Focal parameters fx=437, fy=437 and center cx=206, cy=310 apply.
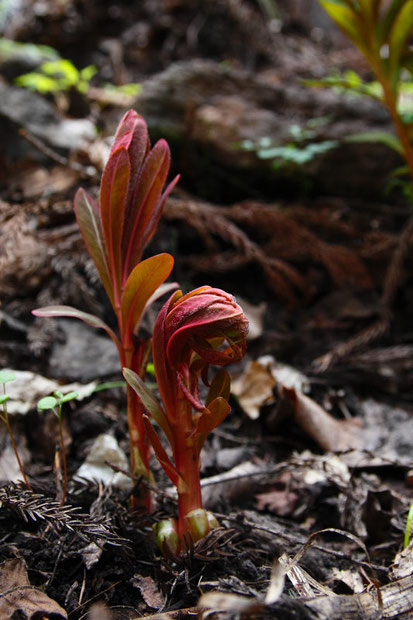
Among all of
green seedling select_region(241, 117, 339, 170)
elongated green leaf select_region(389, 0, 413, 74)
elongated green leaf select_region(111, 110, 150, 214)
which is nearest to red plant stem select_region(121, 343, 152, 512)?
elongated green leaf select_region(111, 110, 150, 214)

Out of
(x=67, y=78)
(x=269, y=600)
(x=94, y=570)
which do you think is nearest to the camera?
(x=269, y=600)

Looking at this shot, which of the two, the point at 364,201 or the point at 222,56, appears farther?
the point at 222,56

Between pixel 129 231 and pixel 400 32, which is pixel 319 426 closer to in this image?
pixel 129 231

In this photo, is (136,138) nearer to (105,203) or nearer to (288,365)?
(105,203)

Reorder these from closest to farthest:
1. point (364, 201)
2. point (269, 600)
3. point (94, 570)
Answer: point (269, 600), point (94, 570), point (364, 201)

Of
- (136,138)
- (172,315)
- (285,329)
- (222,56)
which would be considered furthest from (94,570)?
(222,56)

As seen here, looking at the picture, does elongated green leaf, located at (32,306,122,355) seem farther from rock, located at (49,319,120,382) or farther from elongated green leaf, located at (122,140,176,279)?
rock, located at (49,319,120,382)
